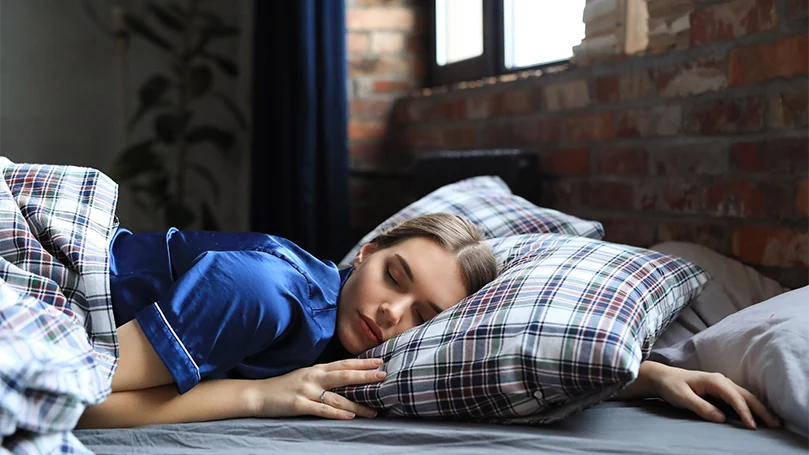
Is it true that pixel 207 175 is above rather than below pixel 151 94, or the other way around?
below

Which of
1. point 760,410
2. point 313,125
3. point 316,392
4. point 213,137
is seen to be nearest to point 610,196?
point 760,410

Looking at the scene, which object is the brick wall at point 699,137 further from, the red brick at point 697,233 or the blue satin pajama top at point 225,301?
the blue satin pajama top at point 225,301

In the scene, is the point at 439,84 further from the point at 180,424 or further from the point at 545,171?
the point at 180,424

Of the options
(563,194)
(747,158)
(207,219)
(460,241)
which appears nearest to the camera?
(460,241)

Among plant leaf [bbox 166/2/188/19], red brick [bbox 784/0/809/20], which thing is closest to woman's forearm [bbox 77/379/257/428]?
red brick [bbox 784/0/809/20]

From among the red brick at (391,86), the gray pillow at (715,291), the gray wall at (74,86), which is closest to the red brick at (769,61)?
the gray pillow at (715,291)

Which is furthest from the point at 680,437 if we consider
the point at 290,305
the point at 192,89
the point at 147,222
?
the point at 147,222

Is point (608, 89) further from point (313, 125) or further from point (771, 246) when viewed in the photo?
point (313, 125)

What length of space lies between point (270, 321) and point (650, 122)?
107 centimetres

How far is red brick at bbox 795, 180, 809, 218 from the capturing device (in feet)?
4.69

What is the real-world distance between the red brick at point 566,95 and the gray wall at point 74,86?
2044 mm

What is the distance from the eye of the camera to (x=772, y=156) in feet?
4.91

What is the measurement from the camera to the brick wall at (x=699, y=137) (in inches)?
57.5

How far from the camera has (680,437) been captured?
0.97 metres
